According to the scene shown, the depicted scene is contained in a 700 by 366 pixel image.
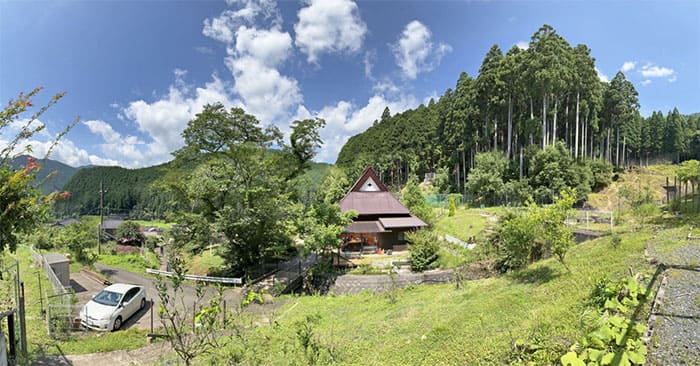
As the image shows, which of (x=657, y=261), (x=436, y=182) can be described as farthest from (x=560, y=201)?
(x=436, y=182)

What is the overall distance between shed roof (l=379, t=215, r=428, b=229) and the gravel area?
13.5 m

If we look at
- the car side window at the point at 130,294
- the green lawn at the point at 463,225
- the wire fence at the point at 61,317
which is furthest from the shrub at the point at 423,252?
the wire fence at the point at 61,317

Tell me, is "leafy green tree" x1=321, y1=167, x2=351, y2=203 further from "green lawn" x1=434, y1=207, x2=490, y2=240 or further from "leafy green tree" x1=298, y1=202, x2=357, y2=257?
"leafy green tree" x1=298, y1=202, x2=357, y2=257

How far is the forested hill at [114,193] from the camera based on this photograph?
8312 cm

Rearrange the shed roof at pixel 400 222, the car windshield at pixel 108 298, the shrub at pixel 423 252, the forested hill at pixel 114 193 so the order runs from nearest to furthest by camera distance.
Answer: the car windshield at pixel 108 298 < the shrub at pixel 423 252 < the shed roof at pixel 400 222 < the forested hill at pixel 114 193

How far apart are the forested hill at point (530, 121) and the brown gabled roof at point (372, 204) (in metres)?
15.8

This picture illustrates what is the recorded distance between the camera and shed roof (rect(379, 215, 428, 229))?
1964 centimetres

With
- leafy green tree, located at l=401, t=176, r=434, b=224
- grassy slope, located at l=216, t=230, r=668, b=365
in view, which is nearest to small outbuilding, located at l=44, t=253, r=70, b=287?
grassy slope, located at l=216, t=230, r=668, b=365

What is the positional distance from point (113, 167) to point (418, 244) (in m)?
125

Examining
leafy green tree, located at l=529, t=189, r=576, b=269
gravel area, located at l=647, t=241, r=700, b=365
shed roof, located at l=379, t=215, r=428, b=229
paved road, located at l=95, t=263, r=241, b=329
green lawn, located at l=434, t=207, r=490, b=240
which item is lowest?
paved road, located at l=95, t=263, r=241, b=329

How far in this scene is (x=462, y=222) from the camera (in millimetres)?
Answer: 21234

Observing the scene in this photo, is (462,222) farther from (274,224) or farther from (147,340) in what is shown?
(147,340)

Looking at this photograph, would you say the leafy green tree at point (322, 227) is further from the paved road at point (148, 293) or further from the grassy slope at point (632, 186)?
the grassy slope at point (632, 186)

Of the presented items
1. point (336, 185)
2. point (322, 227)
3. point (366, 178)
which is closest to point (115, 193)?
point (336, 185)
